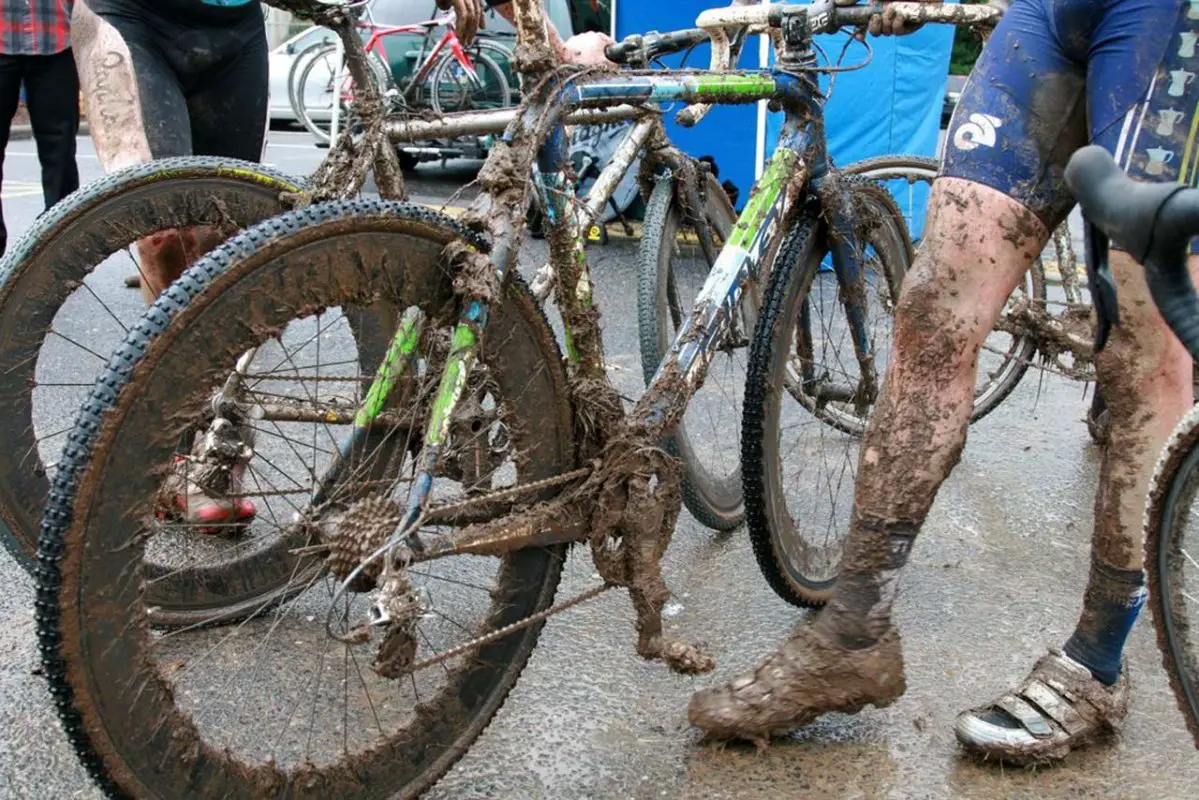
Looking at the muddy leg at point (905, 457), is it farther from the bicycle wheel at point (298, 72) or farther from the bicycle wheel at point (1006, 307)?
the bicycle wheel at point (298, 72)

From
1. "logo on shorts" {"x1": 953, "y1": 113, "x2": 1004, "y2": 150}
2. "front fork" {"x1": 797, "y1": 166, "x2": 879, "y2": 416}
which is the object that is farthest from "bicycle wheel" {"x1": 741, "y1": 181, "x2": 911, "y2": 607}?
"logo on shorts" {"x1": 953, "y1": 113, "x2": 1004, "y2": 150}

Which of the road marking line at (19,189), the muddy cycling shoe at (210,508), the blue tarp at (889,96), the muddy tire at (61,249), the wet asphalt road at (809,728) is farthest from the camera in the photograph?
the road marking line at (19,189)

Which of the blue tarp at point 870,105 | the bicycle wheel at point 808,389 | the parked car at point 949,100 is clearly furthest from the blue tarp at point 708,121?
the bicycle wheel at point 808,389

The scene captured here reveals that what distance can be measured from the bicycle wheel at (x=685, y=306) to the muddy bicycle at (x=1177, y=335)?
1417mm

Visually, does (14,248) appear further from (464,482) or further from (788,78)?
(788,78)

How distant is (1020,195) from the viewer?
235cm

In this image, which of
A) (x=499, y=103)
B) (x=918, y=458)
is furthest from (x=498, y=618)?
(x=499, y=103)

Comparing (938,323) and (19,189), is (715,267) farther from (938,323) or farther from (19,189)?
(19,189)

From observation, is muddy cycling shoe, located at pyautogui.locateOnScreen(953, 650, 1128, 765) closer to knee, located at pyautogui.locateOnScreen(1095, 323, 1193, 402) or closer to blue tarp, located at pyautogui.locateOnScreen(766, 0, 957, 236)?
knee, located at pyautogui.locateOnScreen(1095, 323, 1193, 402)

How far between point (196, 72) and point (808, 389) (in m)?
1.99

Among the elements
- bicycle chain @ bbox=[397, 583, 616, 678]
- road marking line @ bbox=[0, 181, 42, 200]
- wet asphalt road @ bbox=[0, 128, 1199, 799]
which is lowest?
road marking line @ bbox=[0, 181, 42, 200]

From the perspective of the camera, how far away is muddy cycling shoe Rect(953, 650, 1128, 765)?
241 centimetres

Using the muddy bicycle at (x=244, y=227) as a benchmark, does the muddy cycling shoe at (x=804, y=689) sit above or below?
below

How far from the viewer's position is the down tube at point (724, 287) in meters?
2.42
